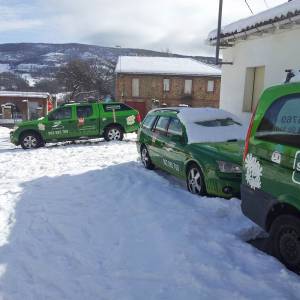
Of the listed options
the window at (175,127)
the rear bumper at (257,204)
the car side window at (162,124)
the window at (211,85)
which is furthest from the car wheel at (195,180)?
the window at (211,85)

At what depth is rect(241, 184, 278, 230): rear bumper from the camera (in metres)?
4.20

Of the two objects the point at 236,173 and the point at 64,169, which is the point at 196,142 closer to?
the point at 236,173

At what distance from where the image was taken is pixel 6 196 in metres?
7.31

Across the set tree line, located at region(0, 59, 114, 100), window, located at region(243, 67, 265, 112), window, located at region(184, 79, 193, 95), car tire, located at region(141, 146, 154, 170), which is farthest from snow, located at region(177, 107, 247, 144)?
tree line, located at region(0, 59, 114, 100)

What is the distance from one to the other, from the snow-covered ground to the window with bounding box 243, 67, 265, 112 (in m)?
5.04

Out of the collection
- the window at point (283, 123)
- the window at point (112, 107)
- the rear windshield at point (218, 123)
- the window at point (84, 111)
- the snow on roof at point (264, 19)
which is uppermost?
the snow on roof at point (264, 19)

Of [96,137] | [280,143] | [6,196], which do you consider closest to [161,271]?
[280,143]

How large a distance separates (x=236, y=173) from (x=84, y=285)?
10.2 ft

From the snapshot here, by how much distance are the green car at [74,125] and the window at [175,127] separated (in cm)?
747

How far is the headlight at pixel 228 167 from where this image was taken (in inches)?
239

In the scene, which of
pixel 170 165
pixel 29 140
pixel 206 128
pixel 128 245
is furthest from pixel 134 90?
pixel 128 245

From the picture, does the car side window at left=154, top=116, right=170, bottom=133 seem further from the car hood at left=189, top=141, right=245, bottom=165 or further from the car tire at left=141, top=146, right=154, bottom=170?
the car hood at left=189, top=141, right=245, bottom=165

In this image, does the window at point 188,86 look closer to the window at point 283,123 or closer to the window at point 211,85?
the window at point 211,85

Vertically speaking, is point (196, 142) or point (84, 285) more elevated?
point (196, 142)
